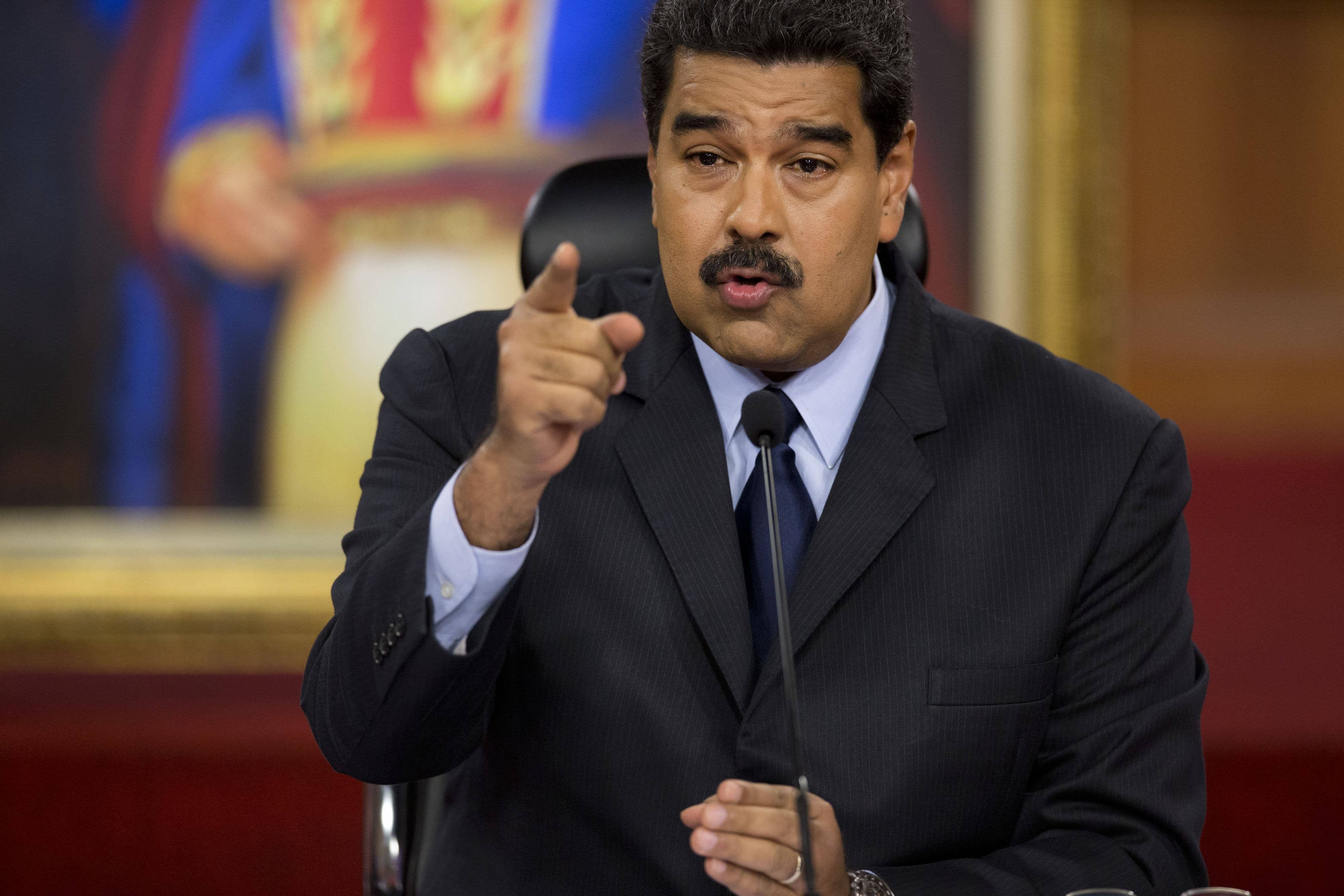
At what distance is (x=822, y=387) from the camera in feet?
4.75

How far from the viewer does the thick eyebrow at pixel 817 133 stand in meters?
1.32

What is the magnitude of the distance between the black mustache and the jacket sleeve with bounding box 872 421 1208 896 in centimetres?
42

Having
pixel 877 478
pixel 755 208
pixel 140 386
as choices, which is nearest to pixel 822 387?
pixel 877 478

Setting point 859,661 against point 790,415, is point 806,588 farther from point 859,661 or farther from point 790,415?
point 790,415

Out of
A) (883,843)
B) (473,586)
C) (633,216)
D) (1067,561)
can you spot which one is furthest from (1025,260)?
(473,586)

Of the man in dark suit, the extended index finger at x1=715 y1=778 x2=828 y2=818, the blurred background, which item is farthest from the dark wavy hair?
the blurred background

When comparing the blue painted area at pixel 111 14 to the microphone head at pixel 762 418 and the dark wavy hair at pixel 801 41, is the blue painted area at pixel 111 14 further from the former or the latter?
the microphone head at pixel 762 418

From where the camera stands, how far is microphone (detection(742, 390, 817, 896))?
92cm

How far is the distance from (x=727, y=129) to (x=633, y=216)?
36cm

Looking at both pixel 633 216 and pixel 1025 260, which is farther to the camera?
pixel 1025 260

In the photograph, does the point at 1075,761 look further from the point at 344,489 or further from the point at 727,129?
the point at 344,489

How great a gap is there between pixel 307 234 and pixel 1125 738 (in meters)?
2.10

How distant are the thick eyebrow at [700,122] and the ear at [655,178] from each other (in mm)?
69

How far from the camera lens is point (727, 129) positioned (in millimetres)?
1330
